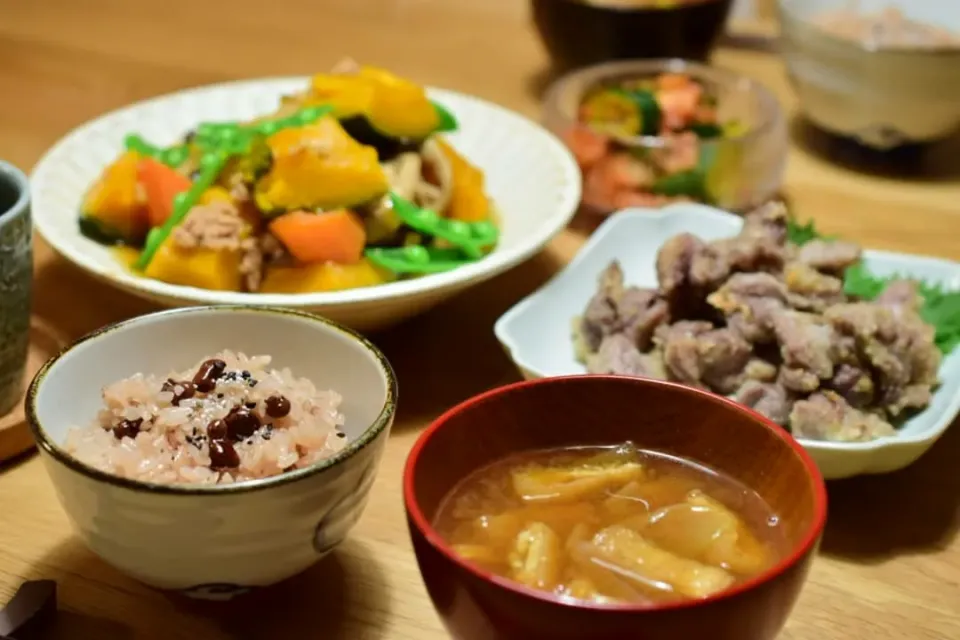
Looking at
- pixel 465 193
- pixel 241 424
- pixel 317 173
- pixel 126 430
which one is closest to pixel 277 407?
pixel 241 424

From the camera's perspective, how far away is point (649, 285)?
1.72m

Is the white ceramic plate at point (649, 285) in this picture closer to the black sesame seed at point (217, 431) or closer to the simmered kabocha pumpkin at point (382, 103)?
the simmered kabocha pumpkin at point (382, 103)

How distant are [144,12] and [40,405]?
2454mm

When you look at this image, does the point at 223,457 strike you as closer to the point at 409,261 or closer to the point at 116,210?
the point at 409,261

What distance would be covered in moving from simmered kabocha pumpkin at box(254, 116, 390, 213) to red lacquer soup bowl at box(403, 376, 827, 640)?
598 mm

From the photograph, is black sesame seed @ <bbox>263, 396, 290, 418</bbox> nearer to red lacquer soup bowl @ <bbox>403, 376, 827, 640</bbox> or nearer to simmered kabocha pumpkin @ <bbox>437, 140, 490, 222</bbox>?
red lacquer soup bowl @ <bbox>403, 376, 827, 640</bbox>

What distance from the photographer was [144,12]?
10.4 ft

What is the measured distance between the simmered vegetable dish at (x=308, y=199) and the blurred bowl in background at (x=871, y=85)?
2.85 feet

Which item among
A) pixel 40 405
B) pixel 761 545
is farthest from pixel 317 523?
pixel 761 545

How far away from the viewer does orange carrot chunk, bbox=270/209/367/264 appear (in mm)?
1482

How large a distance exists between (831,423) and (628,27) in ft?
4.77

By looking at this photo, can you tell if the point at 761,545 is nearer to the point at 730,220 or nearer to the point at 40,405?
the point at 40,405

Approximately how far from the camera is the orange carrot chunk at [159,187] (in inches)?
64.2

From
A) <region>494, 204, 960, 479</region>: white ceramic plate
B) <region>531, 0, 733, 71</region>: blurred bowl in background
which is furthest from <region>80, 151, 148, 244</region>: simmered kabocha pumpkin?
<region>531, 0, 733, 71</region>: blurred bowl in background
